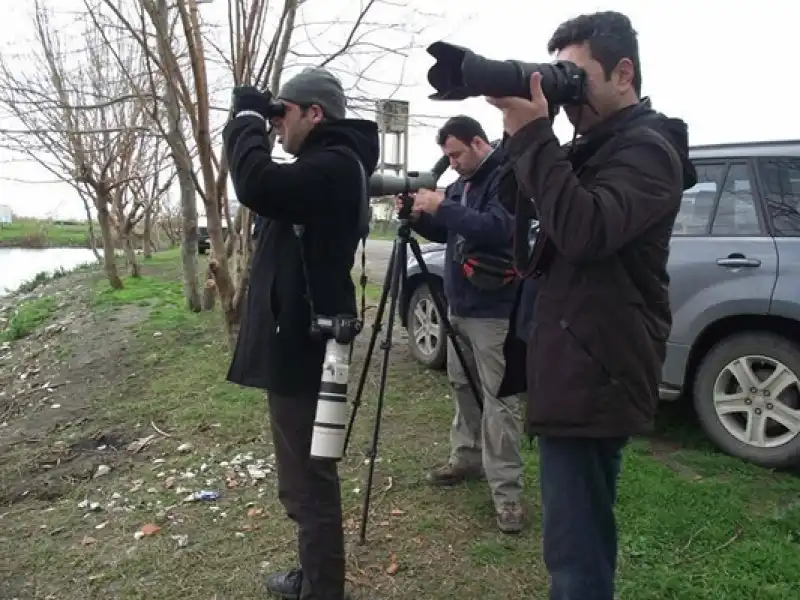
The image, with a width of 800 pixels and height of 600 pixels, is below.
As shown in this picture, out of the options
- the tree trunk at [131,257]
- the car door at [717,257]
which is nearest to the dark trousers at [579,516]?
the car door at [717,257]

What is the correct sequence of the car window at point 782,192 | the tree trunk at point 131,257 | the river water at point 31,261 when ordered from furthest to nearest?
the river water at point 31,261 → the tree trunk at point 131,257 → the car window at point 782,192

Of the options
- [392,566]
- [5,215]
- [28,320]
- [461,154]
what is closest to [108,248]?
[28,320]

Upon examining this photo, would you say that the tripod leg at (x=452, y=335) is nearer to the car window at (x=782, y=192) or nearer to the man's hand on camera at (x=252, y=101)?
the man's hand on camera at (x=252, y=101)

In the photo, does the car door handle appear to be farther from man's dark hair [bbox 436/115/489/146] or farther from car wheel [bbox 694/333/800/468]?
man's dark hair [bbox 436/115/489/146]

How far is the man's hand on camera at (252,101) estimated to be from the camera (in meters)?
2.41

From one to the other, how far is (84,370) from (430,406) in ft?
14.0

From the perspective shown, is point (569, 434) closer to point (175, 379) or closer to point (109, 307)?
point (175, 379)

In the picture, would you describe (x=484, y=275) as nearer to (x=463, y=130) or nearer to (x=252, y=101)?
(x=463, y=130)

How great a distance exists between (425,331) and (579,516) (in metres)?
4.14

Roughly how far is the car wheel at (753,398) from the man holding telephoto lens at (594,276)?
2372 mm

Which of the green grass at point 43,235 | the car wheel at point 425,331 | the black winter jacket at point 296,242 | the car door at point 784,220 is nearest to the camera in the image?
the black winter jacket at point 296,242

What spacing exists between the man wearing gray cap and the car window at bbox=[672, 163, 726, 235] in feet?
8.26

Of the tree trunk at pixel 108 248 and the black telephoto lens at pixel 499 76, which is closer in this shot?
the black telephoto lens at pixel 499 76

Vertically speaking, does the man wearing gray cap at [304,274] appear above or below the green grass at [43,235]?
above
